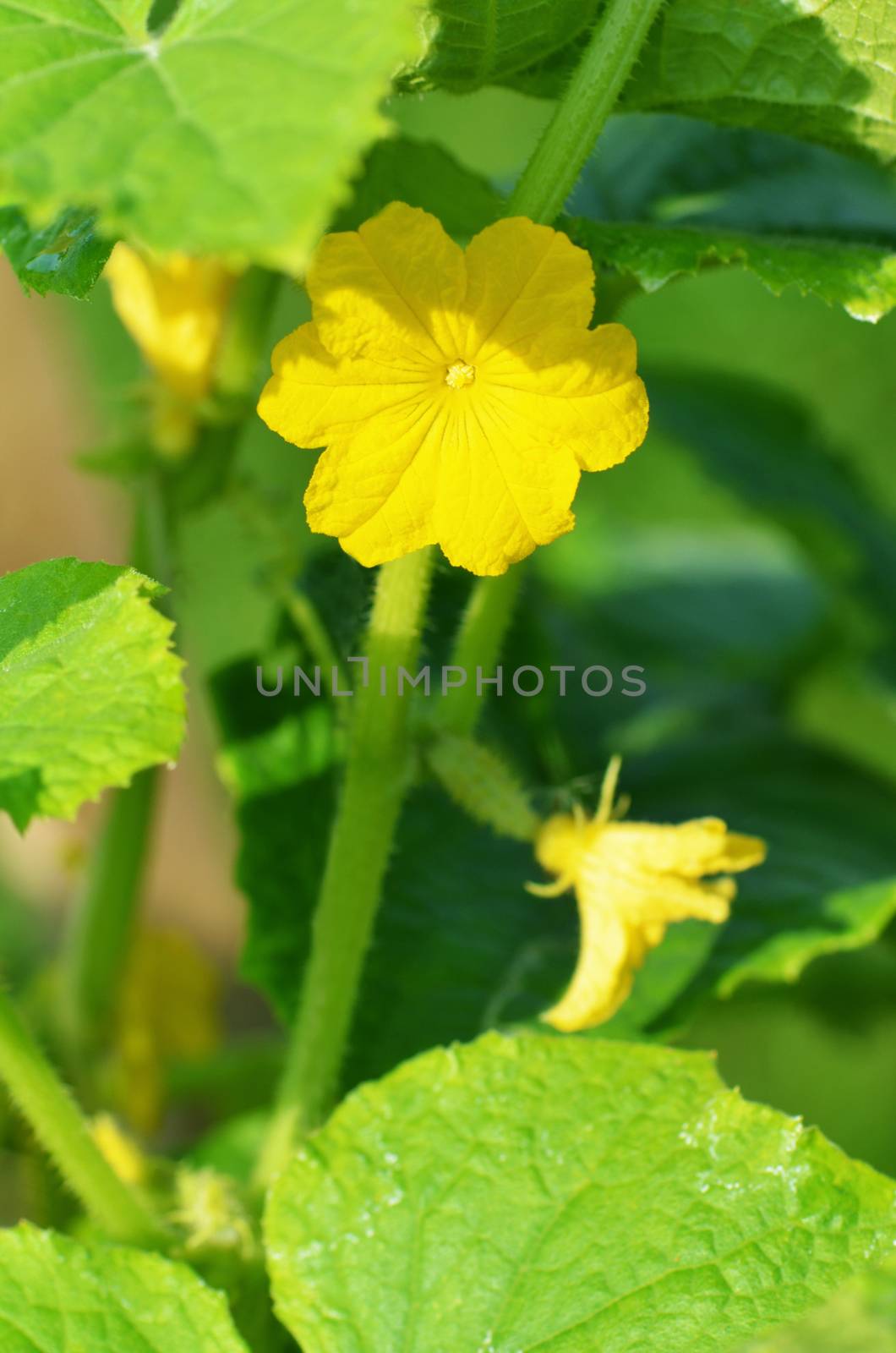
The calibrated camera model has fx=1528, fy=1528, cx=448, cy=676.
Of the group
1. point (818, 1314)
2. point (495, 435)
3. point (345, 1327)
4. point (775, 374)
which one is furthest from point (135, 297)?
point (775, 374)

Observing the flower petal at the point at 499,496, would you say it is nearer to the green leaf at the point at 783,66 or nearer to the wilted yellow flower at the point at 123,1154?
the green leaf at the point at 783,66

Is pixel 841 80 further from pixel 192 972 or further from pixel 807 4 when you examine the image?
pixel 192 972

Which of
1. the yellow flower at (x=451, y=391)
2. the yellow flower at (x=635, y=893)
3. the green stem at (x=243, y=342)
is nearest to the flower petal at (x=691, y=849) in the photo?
the yellow flower at (x=635, y=893)

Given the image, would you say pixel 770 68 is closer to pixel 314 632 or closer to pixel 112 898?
pixel 314 632

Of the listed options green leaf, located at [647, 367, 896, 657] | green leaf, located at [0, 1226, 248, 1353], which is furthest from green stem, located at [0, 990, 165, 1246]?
green leaf, located at [647, 367, 896, 657]

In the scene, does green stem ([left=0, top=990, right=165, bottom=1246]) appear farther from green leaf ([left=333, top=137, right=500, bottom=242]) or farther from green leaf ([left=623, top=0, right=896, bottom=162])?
green leaf ([left=623, top=0, right=896, bottom=162])
